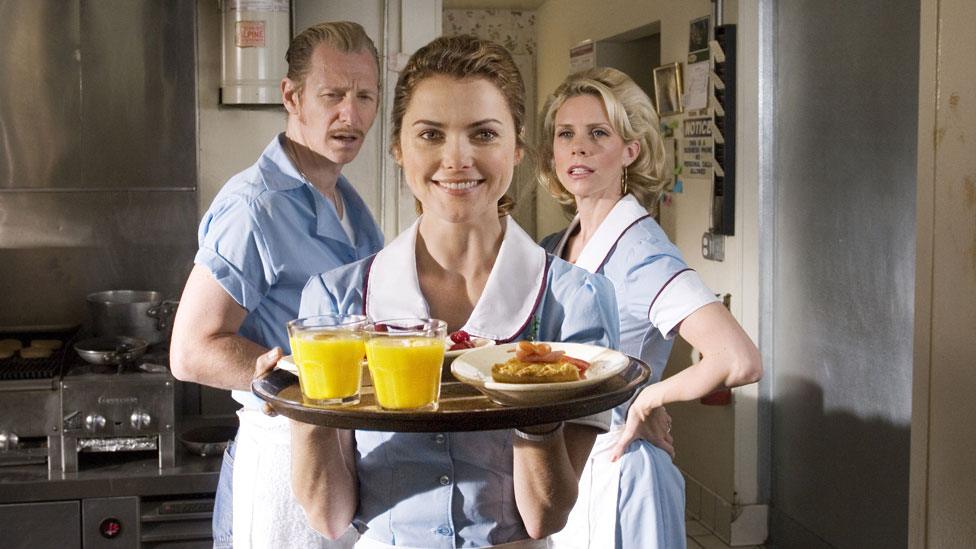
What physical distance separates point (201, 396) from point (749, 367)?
2184 millimetres

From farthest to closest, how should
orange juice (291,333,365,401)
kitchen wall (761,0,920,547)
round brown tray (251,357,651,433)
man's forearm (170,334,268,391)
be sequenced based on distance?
kitchen wall (761,0,920,547) < man's forearm (170,334,268,391) < orange juice (291,333,365,401) < round brown tray (251,357,651,433)

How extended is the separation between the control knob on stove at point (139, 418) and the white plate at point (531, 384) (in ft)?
7.03

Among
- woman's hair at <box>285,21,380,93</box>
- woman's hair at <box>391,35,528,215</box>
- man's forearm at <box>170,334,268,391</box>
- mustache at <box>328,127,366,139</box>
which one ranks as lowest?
man's forearm at <box>170,334,268,391</box>

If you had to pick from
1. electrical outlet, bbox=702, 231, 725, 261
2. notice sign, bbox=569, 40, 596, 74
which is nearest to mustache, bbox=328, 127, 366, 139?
electrical outlet, bbox=702, 231, 725, 261

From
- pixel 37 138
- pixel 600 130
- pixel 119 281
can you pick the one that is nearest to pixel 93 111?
pixel 37 138

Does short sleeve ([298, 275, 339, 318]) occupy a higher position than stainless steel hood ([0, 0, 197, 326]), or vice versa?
stainless steel hood ([0, 0, 197, 326])

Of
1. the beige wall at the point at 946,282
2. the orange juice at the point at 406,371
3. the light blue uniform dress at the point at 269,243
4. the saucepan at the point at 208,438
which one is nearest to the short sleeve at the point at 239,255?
the light blue uniform dress at the point at 269,243

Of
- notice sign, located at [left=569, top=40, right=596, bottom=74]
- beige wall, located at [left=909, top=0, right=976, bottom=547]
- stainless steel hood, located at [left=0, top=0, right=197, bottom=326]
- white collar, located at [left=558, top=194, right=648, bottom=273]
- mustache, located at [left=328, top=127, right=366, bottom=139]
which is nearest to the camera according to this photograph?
beige wall, located at [left=909, top=0, right=976, bottom=547]

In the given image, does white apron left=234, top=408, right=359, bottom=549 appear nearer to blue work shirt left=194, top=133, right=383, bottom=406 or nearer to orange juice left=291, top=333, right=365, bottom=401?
blue work shirt left=194, top=133, right=383, bottom=406

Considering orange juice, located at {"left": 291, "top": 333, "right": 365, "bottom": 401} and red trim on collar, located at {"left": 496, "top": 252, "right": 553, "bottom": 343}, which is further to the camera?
red trim on collar, located at {"left": 496, "top": 252, "right": 553, "bottom": 343}

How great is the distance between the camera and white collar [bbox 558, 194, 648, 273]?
8.11ft

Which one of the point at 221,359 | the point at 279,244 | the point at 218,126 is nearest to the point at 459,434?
the point at 221,359

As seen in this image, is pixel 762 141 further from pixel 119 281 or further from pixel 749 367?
pixel 119 281

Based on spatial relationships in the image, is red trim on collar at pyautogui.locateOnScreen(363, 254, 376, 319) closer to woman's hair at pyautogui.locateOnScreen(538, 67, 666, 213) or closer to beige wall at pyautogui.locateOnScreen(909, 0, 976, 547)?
beige wall at pyautogui.locateOnScreen(909, 0, 976, 547)
